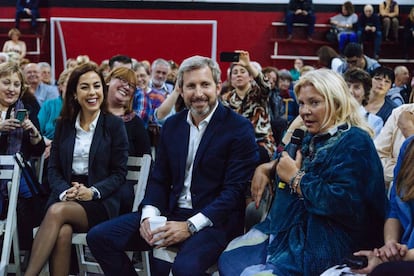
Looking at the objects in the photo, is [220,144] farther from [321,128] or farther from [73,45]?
[73,45]

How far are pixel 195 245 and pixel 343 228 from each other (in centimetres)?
65

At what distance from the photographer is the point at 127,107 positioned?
387cm

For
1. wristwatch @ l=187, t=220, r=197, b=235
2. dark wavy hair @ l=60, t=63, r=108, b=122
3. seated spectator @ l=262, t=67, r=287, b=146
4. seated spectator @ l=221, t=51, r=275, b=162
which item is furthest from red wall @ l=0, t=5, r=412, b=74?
wristwatch @ l=187, t=220, r=197, b=235

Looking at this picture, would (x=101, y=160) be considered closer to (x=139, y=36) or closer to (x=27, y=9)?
(x=139, y=36)

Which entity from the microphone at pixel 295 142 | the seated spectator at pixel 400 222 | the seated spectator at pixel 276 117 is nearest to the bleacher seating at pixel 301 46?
the seated spectator at pixel 276 117

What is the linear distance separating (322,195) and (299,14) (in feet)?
31.3

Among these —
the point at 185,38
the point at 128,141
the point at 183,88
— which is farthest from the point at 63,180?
the point at 185,38

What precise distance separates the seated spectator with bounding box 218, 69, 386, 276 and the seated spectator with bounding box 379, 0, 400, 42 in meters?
9.75

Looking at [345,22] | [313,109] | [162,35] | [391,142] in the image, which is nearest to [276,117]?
[391,142]

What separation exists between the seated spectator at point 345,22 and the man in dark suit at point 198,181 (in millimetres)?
8820

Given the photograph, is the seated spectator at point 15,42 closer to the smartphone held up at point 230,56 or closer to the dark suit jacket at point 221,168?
the smartphone held up at point 230,56

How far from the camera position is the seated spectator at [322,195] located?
222 centimetres

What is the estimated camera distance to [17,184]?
3.13m

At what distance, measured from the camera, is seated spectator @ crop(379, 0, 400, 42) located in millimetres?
11500
